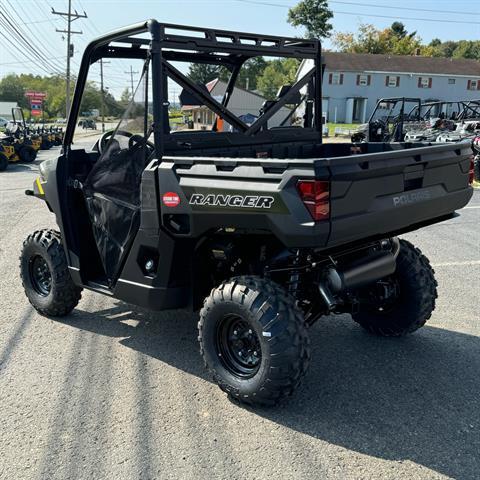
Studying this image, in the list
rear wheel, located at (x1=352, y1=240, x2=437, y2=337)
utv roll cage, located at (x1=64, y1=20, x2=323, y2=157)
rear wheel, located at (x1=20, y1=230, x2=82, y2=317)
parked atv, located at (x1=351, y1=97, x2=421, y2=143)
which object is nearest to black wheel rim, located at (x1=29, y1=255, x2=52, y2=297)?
rear wheel, located at (x1=20, y1=230, x2=82, y2=317)

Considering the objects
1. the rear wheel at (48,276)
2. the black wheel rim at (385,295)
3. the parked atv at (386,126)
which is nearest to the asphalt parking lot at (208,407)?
the rear wheel at (48,276)

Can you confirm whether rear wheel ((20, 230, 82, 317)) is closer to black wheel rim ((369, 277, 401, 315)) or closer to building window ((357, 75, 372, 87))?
black wheel rim ((369, 277, 401, 315))

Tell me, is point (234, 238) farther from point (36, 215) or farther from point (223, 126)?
point (36, 215)

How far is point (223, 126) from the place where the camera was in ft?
Result: 13.3

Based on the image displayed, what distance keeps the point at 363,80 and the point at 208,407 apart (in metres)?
56.7

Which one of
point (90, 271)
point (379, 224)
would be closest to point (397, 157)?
point (379, 224)

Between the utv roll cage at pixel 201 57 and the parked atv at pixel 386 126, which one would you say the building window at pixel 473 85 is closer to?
the parked atv at pixel 386 126

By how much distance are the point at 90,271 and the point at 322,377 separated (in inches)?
79.4

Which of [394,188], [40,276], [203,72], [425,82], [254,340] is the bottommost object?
[425,82]

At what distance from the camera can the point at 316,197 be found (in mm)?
2777

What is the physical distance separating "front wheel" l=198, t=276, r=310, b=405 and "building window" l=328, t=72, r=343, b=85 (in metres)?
54.3

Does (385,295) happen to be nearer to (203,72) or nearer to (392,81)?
(203,72)

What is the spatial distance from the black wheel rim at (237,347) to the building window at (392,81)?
57.5 meters

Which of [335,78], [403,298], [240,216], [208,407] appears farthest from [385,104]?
[335,78]
